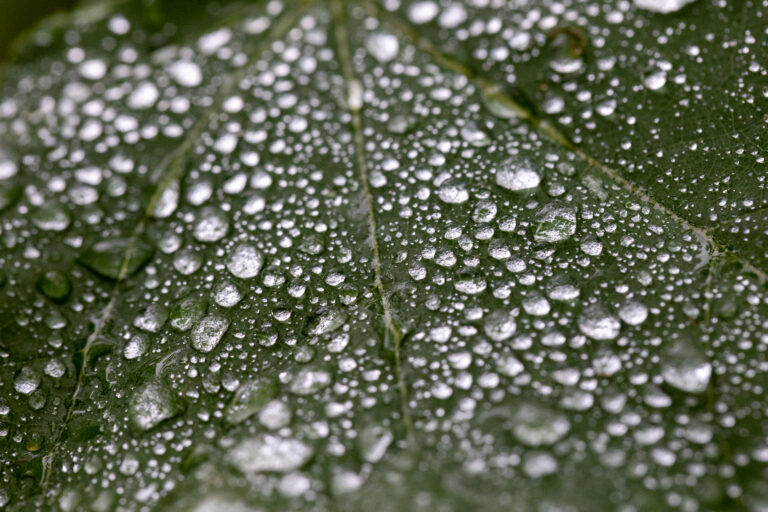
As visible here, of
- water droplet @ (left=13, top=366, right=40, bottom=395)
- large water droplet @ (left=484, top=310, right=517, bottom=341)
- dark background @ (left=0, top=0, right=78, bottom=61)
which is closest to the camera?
large water droplet @ (left=484, top=310, right=517, bottom=341)

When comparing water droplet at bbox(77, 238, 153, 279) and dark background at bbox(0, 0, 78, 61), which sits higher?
dark background at bbox(0, 0, 78, 61)

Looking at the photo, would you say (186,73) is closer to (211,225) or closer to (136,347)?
(211,225)

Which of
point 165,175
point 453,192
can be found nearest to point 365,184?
point 453,192

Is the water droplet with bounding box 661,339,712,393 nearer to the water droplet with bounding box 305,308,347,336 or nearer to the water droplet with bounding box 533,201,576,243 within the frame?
the water droplet with bounding box 533,201,576,243

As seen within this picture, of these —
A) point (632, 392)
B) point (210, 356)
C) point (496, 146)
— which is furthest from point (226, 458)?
point (496, 146)

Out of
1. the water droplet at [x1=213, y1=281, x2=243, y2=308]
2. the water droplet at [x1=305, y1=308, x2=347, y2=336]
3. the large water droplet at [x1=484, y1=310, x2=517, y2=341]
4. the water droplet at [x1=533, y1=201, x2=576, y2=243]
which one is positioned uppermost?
the water droplet at [x1=213, y1=281, x2=243, y2=308]

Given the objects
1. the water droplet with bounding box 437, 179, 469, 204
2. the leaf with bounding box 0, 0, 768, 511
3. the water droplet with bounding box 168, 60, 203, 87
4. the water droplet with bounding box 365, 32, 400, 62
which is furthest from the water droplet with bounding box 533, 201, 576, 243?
the water droplet with bounding box 168, 60, 203, 87

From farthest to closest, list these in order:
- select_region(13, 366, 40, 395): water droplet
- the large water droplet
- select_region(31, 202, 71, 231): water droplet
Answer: select_region(31, 202, 71, 231): water droplet → select_region(13, 366, 40, 395): water droplet → the large water droplet

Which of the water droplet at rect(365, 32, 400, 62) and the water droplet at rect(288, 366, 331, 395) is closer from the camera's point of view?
the water droplet at rect(288, 366, 331, 395)
